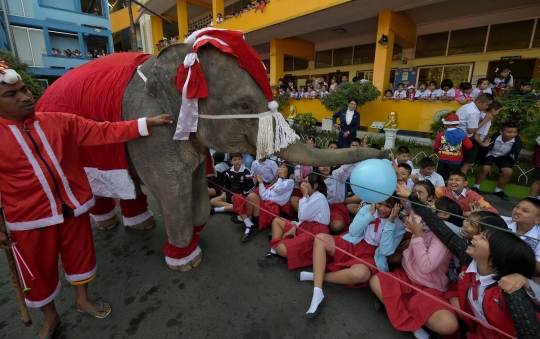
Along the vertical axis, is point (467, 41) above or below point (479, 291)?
above

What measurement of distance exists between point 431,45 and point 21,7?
24.0 metres

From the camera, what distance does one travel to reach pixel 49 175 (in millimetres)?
1803

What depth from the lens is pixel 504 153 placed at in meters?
4.80

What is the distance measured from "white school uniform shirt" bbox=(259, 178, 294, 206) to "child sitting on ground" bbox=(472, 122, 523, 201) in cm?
385

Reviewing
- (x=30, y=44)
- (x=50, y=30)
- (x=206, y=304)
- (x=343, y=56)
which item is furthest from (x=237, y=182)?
(x=50, y=30)

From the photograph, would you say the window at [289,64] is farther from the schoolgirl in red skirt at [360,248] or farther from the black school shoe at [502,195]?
the schoolgirl in red skirt at [360,248]

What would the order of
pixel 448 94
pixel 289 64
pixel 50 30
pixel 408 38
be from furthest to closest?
1. pixel 50 30
2. pixel 289 64
3. pixel 408 38
4. pixel 448 94

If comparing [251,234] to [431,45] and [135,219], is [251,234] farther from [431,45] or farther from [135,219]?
[431,45]

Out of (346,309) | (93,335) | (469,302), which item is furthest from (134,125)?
(469,302)

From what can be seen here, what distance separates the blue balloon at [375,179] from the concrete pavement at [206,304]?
1.00 metres

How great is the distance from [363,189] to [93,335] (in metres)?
2.28

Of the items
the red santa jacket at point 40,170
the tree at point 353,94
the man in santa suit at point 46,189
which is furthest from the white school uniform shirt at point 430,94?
the red santa jacket at point 40,170

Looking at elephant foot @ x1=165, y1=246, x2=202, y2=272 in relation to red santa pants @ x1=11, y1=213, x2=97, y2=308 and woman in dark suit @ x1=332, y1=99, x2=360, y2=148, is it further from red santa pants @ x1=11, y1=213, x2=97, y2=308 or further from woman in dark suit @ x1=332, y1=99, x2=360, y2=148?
woman in dark suit @ x1=332, y1=99, x2=360, y2=148

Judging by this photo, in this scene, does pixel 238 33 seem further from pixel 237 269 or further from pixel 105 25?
pixel 105 25
